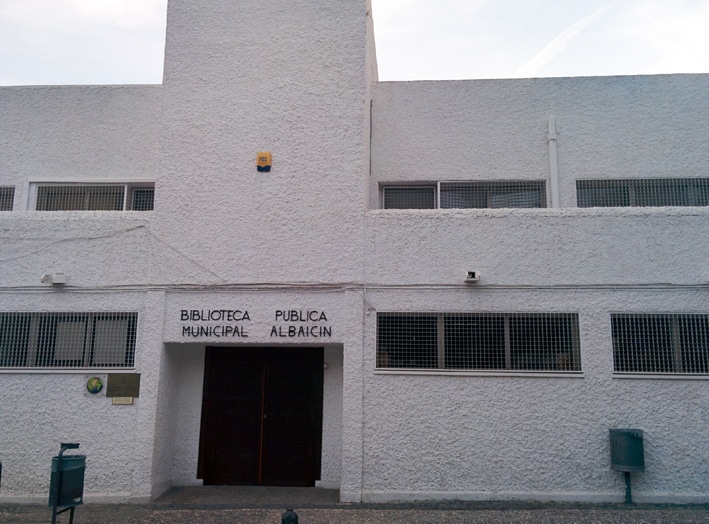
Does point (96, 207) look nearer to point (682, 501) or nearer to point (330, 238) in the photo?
point (330, 238)

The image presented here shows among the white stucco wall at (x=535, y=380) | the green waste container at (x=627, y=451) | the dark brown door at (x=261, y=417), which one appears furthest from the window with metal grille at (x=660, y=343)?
the dark brown door at (x=261, y=417)

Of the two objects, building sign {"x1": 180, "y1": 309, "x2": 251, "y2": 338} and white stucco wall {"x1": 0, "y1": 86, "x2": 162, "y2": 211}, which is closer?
building sign {"x1": 180, "y1": 309, "x2": 251, "y2": 338}

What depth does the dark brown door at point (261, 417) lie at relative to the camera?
9.45m

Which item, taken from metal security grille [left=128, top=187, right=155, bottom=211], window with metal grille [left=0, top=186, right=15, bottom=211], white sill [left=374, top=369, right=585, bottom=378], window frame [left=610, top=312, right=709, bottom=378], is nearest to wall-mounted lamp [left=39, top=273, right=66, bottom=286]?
metal security grille [left=128, top=187, right=155, bottom=211]

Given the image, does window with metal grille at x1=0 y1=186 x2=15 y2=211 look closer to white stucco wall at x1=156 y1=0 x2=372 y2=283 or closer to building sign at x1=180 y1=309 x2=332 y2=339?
white stucco wall at x1=156 y1=0 x2=372 y2=283

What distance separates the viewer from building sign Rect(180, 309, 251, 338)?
29.7ft

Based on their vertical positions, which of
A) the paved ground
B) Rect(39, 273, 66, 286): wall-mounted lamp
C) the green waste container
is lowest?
the paved ground

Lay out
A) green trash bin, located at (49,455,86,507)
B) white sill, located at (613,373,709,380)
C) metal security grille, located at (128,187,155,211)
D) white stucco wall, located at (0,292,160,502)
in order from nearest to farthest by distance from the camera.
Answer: green trash bin, located at (49,455,86,507), white sill, located at (613,373,709,380), white stucco wall, located at (0,292,160,502), metal security grille, located at (128,187,155,211)

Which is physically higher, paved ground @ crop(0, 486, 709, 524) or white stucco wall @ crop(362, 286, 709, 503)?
white stucco wall @ crop(362, 286, 709, 503)

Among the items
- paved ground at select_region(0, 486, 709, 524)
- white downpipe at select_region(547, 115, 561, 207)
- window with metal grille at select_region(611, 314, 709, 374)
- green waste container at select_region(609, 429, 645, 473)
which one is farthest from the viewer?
white downpipe at select_region(547, 115, 561, 207)

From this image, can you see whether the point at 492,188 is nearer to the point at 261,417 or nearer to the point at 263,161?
the point at 263,161

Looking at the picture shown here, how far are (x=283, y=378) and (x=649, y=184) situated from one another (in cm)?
690

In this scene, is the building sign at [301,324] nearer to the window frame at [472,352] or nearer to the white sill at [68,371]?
the window frame at [472,352]

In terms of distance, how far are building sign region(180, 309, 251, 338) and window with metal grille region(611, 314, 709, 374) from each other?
5304 millimetres
